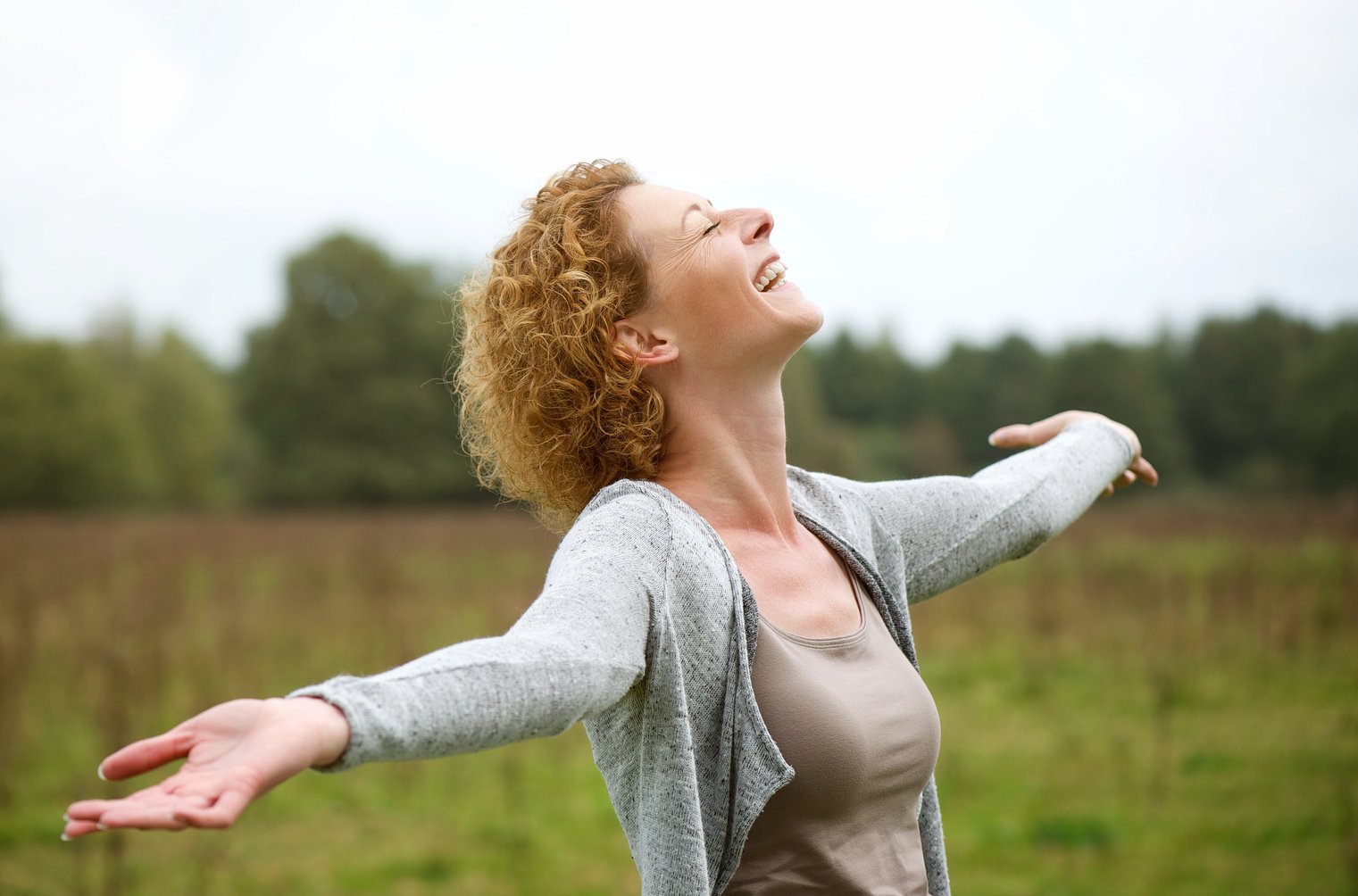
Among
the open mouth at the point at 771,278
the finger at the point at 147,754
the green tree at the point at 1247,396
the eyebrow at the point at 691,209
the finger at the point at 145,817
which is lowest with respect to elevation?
the finger at the point at 145,817

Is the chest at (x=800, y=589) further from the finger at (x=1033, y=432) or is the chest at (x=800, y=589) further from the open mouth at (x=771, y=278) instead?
the finger at (x=1033, y=432)

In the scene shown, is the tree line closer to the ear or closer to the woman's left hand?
the woman's left hand

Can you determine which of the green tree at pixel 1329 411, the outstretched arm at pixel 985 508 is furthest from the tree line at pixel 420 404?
the outstretched arm at pixel 985 508

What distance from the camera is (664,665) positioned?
4.26 ft

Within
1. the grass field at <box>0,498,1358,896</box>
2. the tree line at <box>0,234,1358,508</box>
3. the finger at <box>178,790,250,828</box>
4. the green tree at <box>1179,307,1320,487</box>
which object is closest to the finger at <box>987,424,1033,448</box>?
the finger at <box>178,790,250,828</box>

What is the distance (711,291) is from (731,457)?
9.8 inches

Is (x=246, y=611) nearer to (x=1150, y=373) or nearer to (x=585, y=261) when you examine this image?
(x=585, y=261)

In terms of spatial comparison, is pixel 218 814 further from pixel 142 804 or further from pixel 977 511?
pixel 977 511

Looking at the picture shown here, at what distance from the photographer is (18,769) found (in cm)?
567

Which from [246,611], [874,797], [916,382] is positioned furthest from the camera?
[916,382]

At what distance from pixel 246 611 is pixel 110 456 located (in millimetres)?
21876

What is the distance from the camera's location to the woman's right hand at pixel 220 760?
808 mm

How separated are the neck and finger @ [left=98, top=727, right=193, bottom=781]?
0.84 meters

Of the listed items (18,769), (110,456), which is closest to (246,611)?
(18,769)
